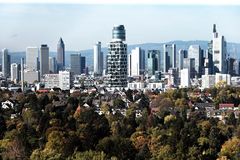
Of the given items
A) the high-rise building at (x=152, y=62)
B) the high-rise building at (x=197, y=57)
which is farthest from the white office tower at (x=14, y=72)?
the high-rise building at (x=197, y=57)

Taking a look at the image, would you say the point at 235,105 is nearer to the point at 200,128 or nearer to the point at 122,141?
the point at 200,128

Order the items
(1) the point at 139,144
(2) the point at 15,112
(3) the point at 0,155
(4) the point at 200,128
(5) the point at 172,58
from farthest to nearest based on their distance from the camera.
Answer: (5) the point at 172,58 → (2) the point at 15,112 → (4) the point at 200,128 → (1) the point at 139,144 → (3) the point at 0,155

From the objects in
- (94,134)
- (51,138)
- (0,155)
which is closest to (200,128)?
(94,134)

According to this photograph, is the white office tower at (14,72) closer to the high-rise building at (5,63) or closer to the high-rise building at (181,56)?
the high-rise building at (5,63)

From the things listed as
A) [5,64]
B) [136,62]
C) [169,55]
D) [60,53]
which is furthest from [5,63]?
[169,55]

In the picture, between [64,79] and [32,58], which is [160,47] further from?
[64,79]

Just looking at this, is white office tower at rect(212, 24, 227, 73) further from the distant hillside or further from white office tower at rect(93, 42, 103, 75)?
white office tower at rect(93, 42, 103, 75)

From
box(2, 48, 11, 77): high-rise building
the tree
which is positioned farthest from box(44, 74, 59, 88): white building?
the tree
